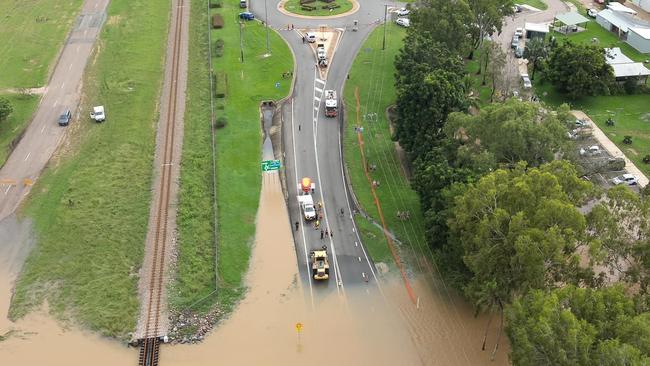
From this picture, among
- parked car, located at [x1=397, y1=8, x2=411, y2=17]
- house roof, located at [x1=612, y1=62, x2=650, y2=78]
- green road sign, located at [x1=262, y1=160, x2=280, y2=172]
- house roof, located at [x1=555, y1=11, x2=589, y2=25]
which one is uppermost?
house roof, located at [x1=555, y1=11, x2=589, y2=25]

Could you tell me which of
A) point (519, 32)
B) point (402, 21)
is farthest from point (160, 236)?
point (519, 32)

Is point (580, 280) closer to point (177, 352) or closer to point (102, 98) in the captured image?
point (177, 352)

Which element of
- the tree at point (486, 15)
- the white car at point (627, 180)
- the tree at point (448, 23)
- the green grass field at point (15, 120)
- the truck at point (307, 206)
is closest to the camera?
the truck at point (307, 206)

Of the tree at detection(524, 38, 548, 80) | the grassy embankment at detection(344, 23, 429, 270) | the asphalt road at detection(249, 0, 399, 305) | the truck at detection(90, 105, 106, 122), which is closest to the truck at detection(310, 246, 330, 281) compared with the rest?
the asphalt road at detection(249, 0, 399, 305)

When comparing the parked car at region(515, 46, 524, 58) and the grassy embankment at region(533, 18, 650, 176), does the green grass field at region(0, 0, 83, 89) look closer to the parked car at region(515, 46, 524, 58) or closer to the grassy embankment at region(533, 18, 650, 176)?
the parked car at region(515, 46, 524, 58)

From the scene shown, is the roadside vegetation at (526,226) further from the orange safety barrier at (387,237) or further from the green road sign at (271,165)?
the green road sign at (271,165)

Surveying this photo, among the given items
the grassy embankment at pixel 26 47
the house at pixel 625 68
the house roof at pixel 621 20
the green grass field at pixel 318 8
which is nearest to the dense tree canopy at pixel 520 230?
the house at pixel 625 68
